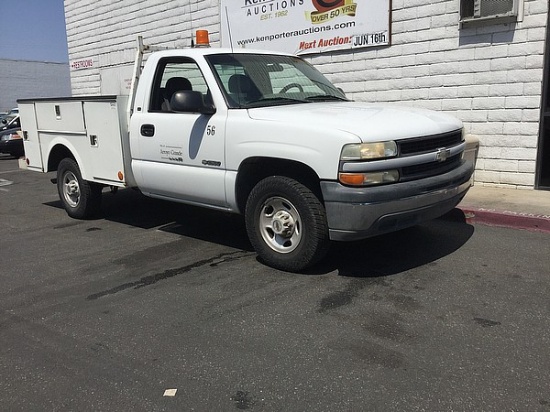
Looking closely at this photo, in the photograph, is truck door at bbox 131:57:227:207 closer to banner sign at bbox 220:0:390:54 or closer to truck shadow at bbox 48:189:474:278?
truck shadow at bbox 48:189:474:278

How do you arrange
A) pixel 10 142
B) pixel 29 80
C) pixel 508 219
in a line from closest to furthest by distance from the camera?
pixel 508 219
pixel 10 142
pixel 29 80

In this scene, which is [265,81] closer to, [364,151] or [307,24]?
[364,151]

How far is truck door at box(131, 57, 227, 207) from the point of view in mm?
5023

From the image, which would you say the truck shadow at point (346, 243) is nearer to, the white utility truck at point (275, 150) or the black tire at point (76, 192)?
the black tire at point (76, 192)

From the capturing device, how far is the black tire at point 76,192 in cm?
692

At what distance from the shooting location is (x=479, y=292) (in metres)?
4.13

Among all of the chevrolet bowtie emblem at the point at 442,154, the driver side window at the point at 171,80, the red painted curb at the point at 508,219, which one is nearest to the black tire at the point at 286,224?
the chevrolet bowtie emblem at the point at 442,154

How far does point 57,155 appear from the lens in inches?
288

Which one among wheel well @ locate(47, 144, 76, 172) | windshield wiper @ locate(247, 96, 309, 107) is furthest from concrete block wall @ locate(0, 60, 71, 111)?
windshield wiper @ locate(247, 96, 309, 107)

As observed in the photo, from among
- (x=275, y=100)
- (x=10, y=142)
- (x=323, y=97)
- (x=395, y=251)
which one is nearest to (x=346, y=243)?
(x=395, y=251)

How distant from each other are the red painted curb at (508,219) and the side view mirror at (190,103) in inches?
140

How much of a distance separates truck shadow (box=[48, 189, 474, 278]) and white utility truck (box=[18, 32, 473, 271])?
1.71 feet

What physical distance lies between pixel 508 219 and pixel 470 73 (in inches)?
110

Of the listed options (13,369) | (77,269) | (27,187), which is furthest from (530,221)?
(27,187)
